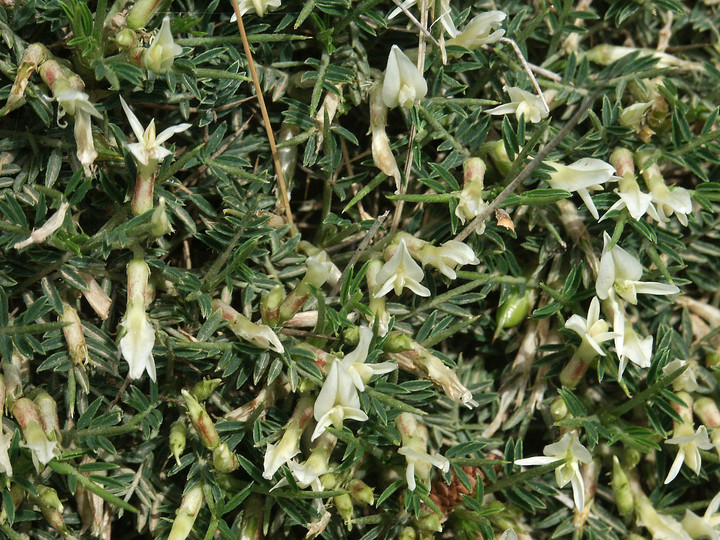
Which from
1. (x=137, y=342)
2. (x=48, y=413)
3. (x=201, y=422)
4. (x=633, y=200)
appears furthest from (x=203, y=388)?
(x=633, y=200)

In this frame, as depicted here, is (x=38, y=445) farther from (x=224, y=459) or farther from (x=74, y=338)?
(x=224, y=459)

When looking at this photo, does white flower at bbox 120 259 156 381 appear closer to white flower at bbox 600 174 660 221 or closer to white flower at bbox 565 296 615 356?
white flower at bbox 565 296 615 356

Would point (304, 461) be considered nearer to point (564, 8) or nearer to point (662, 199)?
point (662, 199)

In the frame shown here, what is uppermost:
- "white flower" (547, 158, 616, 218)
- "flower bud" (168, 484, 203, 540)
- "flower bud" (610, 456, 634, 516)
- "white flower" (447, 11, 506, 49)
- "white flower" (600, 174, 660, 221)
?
"white flower" (447, 11, 506, 49)

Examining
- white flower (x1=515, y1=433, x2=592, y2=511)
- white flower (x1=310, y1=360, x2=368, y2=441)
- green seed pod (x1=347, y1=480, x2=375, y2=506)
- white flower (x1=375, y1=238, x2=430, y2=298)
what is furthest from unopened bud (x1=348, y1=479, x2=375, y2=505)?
white flower (x1=375, y1=238, x2=430, y2=298)

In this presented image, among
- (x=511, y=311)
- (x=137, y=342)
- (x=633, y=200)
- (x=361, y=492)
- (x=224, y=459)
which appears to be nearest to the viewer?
(x=137, y=342)

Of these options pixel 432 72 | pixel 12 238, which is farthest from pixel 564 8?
pixel 12 238
